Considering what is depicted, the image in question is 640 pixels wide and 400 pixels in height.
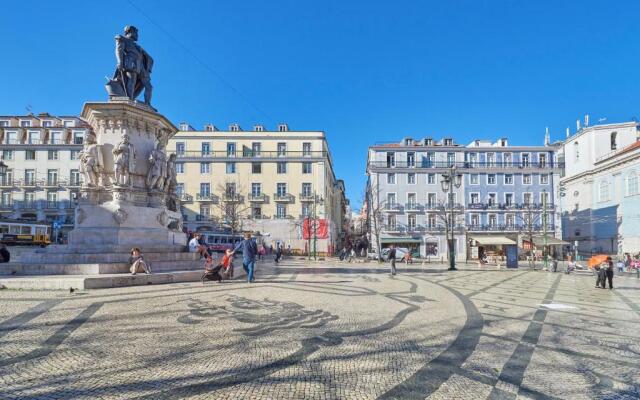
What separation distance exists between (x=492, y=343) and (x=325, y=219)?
47.3 m

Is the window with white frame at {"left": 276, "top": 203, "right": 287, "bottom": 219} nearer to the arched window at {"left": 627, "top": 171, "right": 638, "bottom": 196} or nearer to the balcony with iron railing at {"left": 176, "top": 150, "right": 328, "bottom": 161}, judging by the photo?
the balcony with iron railing at {"left": 176, "top": 150, "right": 328, "bottom": 161}

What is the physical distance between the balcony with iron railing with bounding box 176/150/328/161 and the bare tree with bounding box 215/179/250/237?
3756mm

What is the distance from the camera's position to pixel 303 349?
5.13 meters

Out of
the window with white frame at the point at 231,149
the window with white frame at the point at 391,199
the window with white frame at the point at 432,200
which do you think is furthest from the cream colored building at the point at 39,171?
the window with white frame at the point at 432,200

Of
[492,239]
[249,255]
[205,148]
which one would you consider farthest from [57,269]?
[492,239]

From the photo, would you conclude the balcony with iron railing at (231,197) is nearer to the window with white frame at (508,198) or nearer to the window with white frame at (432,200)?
the window with white frame at (432,200)

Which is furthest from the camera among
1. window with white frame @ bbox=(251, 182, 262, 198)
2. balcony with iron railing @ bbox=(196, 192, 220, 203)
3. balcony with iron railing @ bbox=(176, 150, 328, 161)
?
balcony with iron railing @ bbox=(176, 150, 328, 161)

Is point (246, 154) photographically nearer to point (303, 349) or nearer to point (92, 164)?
point (92, 164)

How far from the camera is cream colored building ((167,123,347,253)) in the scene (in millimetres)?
51719

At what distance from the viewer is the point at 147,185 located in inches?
549

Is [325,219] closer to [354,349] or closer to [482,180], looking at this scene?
[482,180]

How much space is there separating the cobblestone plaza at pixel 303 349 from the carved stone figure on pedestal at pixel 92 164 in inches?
198

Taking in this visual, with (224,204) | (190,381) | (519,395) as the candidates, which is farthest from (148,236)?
(224,204)

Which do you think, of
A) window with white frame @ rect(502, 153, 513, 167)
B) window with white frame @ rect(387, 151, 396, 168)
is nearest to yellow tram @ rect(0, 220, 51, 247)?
window with white frame @ rect(387, 151, 396, 168)
